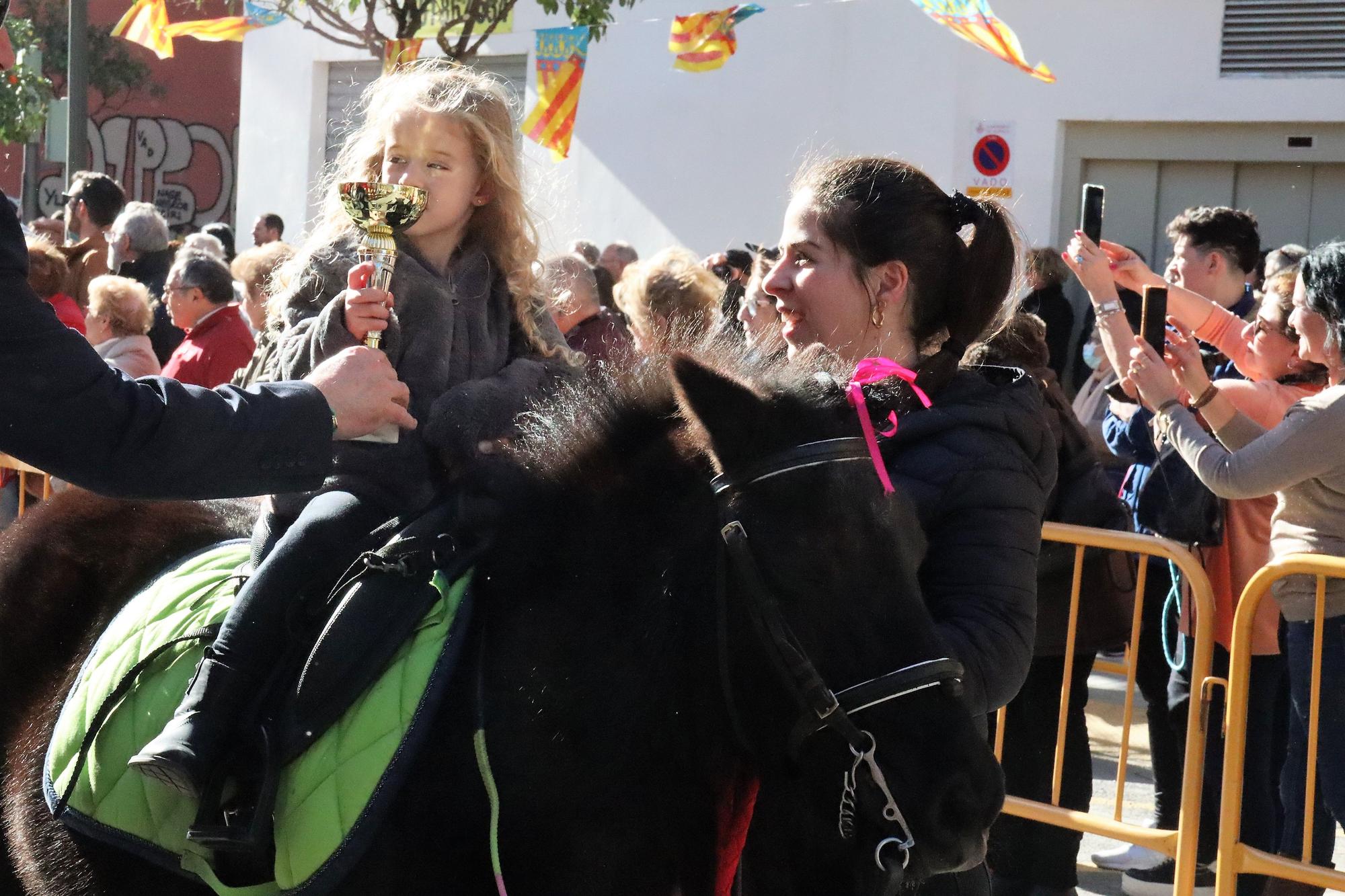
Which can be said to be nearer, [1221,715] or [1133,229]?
[1221,715]

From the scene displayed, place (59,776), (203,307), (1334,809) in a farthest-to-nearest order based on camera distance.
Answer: (203,307) → (1334,809) → (59,776)

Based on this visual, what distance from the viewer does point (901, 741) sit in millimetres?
1881

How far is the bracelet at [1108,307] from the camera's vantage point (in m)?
4.42

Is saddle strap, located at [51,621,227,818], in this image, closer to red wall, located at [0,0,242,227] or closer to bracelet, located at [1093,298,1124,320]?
bracelet, located at [1093,298,1124,320]

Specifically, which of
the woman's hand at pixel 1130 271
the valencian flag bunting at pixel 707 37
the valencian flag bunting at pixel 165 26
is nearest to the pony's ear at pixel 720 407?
the woman's hand at pixel 1130 271

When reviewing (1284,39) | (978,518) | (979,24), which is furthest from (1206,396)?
(1284,39)

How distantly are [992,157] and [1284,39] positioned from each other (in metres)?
2.21

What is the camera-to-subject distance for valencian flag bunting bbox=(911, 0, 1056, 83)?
9.09 metres

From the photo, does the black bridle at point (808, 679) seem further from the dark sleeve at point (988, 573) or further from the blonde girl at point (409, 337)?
the blonde girl at point (409, 337)

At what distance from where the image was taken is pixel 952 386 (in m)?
2.46

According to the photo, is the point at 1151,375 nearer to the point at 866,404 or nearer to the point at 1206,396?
the point at 1206,396

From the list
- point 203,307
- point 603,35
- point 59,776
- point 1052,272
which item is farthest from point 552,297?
point 603,35

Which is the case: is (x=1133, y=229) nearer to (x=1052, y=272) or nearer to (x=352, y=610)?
(x=1052, y=272)

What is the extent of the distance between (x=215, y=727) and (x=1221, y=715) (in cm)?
382
